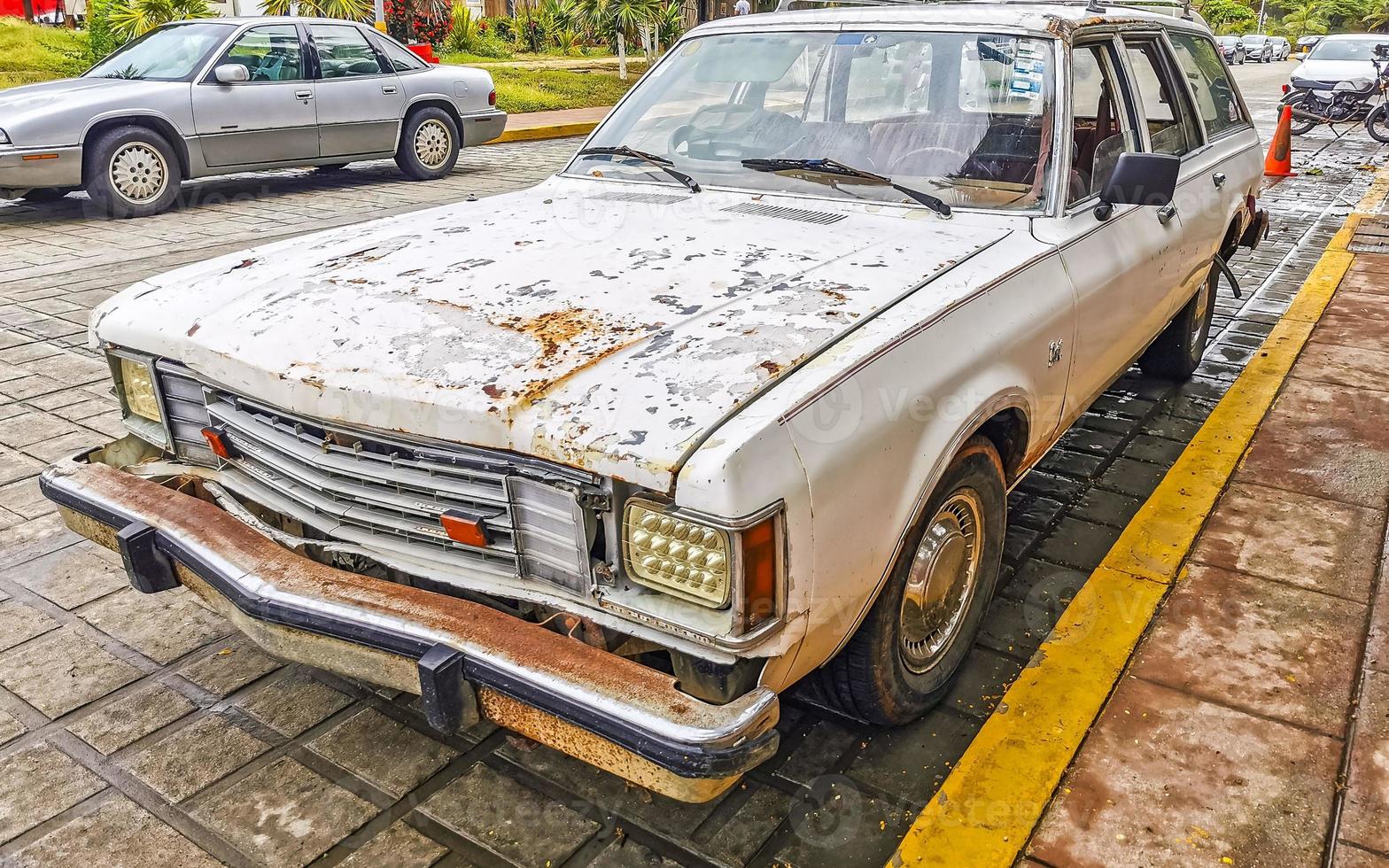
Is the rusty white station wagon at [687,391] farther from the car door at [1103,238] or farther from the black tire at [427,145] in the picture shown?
the black tire at [427,145]

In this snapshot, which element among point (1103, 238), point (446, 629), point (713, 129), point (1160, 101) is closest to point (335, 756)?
point (446, 629)

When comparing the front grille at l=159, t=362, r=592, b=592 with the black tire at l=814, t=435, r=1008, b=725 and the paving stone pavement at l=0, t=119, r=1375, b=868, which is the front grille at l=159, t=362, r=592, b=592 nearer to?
the paving stone pavement at l=0, t=119, r=1375, b=868

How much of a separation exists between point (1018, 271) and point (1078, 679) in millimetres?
1112

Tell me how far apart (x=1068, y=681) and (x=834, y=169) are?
65.6 inches

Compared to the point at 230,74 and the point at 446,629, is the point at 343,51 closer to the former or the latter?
the point at 230,74

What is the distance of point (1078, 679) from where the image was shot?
2.85m

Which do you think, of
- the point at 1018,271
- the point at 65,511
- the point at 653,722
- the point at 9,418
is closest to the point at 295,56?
the point at 9,418

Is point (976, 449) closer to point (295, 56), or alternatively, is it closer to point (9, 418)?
point (9, 418)

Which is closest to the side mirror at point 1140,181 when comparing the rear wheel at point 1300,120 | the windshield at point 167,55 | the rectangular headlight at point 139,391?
the rectangular headlight at point 139,391

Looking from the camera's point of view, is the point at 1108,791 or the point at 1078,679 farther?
the point at 1078,679

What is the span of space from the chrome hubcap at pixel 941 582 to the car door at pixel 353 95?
355 inches

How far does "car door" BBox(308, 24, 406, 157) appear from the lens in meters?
10.1

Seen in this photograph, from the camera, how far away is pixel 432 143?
11266 millimetres

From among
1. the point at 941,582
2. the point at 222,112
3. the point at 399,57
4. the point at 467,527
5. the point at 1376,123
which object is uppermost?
the point at 399,57
